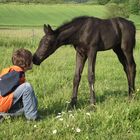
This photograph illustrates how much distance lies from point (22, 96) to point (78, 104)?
6.32ft

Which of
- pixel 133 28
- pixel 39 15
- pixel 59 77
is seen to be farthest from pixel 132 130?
pixel 39 15

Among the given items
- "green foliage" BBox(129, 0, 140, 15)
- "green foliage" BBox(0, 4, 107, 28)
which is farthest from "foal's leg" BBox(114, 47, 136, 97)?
"green foliage" BBox(129, 0, 140, 15)

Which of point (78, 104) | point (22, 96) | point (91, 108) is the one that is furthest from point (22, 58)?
point (78, 104)

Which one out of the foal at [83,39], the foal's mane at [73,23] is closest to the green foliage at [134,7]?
the foal at [83,39]

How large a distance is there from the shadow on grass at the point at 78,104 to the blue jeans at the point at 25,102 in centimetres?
59

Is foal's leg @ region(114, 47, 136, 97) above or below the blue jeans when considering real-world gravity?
below

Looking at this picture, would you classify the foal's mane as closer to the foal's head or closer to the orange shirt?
the foal's head

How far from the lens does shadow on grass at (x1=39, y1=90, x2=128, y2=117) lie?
7.27m

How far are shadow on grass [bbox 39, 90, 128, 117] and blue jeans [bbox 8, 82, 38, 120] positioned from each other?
0.59m

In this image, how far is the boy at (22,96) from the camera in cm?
637

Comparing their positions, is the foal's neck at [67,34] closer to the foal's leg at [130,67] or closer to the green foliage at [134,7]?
the foal's leg at [130,67]

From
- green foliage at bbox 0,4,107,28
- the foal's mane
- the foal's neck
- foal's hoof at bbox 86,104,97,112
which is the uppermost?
the foal's mane

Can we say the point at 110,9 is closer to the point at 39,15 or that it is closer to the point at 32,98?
the point at 39,15

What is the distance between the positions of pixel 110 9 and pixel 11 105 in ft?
303
